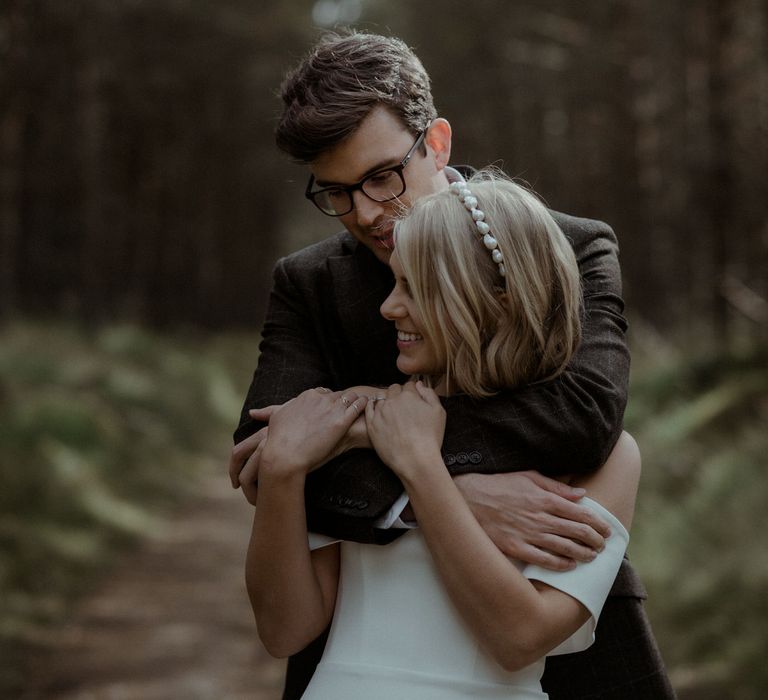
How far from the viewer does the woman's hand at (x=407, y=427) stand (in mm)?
2314

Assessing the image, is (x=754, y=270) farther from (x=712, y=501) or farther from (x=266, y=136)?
(x=266, y=136)

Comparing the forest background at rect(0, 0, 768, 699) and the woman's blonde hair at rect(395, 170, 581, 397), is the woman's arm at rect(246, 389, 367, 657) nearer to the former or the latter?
the woman's blonde hair at rect(395, 170, 581, 397)

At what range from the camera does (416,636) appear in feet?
7.51

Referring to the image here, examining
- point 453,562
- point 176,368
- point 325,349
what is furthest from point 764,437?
point 176,368

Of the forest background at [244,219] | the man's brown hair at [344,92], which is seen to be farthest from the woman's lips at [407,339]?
the forest background at [244,219]

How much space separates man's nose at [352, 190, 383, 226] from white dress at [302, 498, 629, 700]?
910mm

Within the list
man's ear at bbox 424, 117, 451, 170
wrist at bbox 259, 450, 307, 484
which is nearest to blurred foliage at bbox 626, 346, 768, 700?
man's ear at bbox 424, 117, 451, 170

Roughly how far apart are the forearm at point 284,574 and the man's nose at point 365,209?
814 millimetres

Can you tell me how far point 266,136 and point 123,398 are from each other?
636 inches

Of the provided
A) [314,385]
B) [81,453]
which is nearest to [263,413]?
[314,385]

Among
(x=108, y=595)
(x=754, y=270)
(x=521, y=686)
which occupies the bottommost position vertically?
(x=754, y=270)

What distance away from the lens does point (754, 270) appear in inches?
630

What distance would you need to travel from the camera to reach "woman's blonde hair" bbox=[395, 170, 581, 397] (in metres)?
2.32

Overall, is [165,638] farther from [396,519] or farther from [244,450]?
[396,519]
